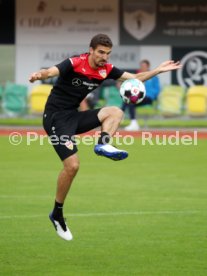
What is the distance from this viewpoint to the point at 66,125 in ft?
40.6

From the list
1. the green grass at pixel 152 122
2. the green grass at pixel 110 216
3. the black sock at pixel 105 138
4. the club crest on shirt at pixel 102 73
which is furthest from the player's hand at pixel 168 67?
the green grass at pixel 152 122

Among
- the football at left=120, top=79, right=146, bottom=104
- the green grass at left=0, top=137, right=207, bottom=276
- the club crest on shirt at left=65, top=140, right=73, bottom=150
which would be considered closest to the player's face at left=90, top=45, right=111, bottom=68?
the football at left=120, top=79, right=146, bottom=104

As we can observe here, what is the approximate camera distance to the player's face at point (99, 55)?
40.2ft

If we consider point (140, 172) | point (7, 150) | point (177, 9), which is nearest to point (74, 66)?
point (140, 172)

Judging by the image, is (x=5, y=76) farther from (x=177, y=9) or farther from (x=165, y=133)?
(x=165, y=133)

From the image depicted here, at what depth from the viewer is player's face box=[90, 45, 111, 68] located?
1226 cm

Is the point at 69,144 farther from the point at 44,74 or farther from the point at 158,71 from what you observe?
the point at 158,71

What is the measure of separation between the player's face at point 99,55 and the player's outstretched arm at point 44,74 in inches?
20.1

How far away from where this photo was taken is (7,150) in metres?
24.5

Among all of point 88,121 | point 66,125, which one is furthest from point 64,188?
point 88,121

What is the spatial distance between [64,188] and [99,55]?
1695 mm

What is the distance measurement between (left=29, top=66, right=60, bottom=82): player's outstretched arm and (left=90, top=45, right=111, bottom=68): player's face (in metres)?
0.51

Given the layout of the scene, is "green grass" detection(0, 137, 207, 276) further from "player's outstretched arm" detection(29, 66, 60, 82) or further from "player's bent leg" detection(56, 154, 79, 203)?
"player's outstretched arm" detection(29, 66, 60, 82)

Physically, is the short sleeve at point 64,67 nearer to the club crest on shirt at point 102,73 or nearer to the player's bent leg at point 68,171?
the club crest on shirt at point 102,73
